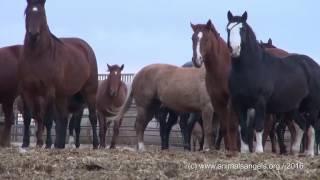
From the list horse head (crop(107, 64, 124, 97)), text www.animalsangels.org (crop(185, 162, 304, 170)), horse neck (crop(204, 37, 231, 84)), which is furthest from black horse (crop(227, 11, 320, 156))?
horse head (crop(107, 64, 124, 97))

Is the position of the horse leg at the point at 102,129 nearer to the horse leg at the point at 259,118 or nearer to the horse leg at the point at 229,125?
the horse leg at the point at 229,125

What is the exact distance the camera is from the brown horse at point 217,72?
1174 centimetres

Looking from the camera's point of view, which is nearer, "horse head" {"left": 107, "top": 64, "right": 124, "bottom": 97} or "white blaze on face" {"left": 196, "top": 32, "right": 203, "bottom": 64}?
"white blaze on face" {"left": 196, "top": 32, "right": 203, "bottom": 64}

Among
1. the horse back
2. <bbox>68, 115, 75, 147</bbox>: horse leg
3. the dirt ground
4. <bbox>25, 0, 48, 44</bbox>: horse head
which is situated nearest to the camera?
the dirt ground

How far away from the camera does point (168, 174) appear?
7793mm

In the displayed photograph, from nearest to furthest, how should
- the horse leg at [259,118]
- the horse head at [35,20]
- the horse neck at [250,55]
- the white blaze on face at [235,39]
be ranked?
the horse leg at [259,118]
the white blaze on face at [235,39]
the horse neck at [250,55]
the horse head at [35,20]

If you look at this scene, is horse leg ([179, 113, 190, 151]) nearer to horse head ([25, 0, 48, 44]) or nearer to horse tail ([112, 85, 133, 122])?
horse tail ([112, 85, 133, 122])

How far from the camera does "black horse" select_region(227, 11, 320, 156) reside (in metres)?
10.9

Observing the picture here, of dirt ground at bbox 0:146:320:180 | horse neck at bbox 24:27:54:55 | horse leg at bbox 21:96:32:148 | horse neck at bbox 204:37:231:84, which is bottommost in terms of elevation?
dirt ground at bbox 0:146:320:180

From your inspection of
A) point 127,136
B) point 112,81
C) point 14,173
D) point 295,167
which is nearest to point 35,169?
point 14,173

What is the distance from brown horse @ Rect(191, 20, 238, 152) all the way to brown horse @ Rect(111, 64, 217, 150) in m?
2.25

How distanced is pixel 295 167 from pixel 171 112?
871 centimetres

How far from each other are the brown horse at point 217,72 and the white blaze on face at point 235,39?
2.40ft

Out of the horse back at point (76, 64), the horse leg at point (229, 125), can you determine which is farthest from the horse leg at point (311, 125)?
the horse back at point (76, 64)
